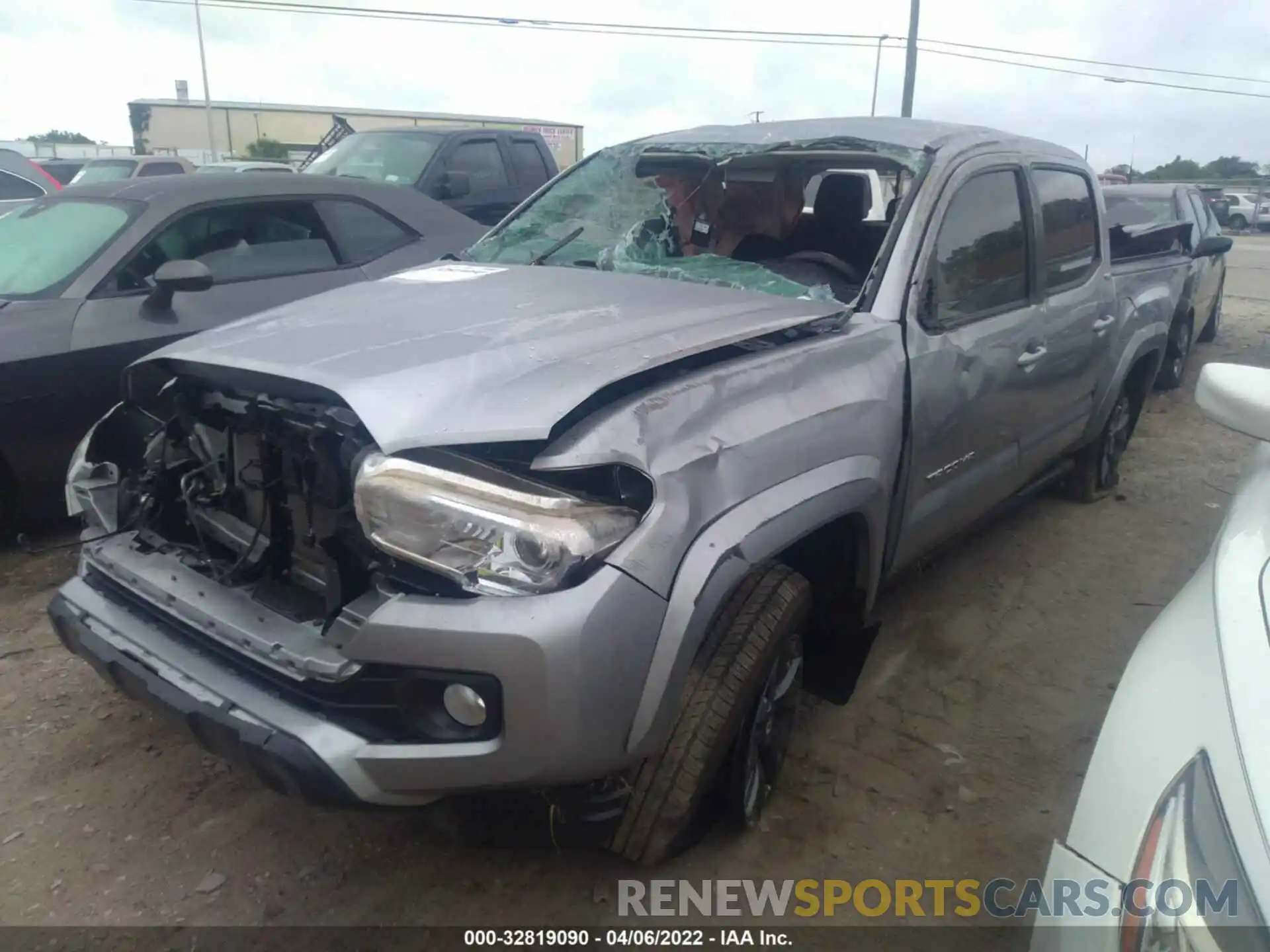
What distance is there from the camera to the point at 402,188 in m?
5.68

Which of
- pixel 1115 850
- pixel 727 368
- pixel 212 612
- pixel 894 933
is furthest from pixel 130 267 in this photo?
pixel 1115 850

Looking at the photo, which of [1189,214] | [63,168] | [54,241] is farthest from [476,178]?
[63,168]

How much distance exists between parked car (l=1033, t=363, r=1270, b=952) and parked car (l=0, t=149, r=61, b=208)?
10.3m

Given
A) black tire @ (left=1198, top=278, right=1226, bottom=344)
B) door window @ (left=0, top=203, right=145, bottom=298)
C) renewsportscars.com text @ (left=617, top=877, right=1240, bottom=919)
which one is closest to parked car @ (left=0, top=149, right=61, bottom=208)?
door window @ (left=0, top=203, right=145, bottom=298)

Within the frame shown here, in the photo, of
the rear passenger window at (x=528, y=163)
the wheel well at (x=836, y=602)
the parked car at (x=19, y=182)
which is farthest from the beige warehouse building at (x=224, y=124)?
the wheel well at (x=836, y=602)

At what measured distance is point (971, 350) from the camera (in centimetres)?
308

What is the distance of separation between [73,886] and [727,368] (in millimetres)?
2001

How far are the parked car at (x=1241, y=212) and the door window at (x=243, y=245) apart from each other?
110ft

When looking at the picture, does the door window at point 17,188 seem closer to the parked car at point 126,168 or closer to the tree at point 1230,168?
the parked car at point 126,168

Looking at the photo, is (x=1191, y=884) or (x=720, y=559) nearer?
(x=1191, y=884)

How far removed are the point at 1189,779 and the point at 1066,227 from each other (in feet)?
10.3

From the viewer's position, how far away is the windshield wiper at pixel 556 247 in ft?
11.2

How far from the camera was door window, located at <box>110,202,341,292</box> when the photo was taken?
4.32 metres

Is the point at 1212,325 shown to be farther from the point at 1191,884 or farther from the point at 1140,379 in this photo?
the point at 1191,884
